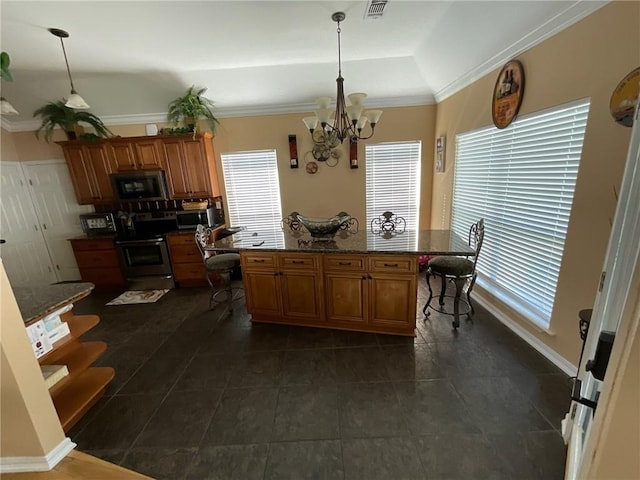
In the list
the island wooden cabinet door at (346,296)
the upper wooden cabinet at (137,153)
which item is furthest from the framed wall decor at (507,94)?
the upper wooden cabinet at (137,153)

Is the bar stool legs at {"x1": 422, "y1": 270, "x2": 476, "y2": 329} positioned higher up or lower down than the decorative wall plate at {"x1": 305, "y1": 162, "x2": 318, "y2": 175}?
lower down

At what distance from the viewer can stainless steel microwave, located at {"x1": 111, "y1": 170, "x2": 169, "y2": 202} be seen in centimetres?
412

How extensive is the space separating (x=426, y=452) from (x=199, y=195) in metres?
4.20

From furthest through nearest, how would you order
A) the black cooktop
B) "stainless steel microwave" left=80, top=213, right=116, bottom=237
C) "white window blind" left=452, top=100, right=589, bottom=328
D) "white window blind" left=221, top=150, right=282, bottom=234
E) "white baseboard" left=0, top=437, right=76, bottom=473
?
1. "white window blind" left=221, top=150, right=282, bottom=234
2. "stainless steel microwave" left=80, top=213, right=116, bottom=237
3. the black cooktop
4. "white window blind" left=452, top=100, right=589, bottom=328
5. "white baseboard" left=0, top=437, right=76, bottom=473

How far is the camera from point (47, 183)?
14.7 feet

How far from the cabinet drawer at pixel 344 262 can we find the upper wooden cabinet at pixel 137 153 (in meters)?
3.24

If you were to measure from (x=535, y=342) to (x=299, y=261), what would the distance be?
2.28 m

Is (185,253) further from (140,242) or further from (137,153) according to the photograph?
(137,153)

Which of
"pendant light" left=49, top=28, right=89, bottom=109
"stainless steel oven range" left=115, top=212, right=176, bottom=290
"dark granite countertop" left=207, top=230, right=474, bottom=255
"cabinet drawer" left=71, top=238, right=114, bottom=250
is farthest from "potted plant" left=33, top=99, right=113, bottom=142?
"dark granite countertop" left=207, top=230, right=474, bottom=255

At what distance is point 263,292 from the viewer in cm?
296

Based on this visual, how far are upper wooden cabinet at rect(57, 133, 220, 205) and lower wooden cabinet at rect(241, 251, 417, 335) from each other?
2.11 meters

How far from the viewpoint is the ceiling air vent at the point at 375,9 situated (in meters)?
2.35

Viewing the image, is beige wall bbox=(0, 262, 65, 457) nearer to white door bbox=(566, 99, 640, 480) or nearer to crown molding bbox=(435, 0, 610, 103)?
white door bbox=(566, 99, 640, 480)

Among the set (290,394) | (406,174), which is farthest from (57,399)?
(406,174)
